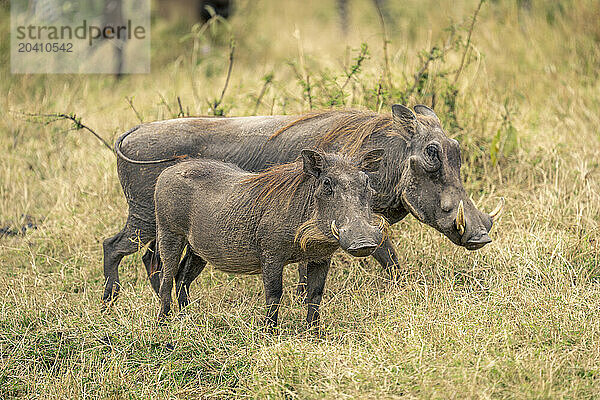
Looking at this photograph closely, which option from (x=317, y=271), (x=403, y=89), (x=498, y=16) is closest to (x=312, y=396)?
(x=317, y=271)

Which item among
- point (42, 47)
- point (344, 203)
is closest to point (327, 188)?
point (344, 203)

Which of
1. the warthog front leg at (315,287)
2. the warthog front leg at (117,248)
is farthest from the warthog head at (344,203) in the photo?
the warthog front leg at (117,248)

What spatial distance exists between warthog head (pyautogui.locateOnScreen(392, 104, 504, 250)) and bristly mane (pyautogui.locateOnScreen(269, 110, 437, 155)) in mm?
148

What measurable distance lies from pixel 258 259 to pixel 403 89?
2907 mm

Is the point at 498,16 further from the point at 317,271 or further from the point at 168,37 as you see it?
the point at 317,271

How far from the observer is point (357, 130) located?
15.0 feet

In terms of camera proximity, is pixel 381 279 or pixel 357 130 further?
pixel 381 279

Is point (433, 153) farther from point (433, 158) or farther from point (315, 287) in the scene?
point (315, 287)

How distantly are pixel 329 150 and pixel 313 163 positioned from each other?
761 mm

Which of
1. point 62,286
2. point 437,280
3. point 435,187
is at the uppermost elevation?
point 435,187

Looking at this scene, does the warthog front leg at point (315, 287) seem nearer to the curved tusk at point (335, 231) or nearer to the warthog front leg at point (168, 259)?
the curved tusk at point (335, 231)

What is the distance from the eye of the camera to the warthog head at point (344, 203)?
3592 mm

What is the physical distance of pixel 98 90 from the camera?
32.4 ft

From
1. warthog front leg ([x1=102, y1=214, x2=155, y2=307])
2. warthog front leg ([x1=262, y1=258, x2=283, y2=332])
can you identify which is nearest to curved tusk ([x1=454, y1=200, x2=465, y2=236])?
warthog front leg ([x1=262, y1=258, x2=283, y2=332])
